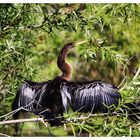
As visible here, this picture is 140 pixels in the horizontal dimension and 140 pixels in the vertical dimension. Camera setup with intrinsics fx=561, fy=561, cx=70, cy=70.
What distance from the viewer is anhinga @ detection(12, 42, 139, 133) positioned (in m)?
1.83

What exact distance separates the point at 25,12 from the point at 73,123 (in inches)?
20.0

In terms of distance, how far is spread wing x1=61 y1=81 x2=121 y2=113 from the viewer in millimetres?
1818

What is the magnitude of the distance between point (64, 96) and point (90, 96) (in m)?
0.09

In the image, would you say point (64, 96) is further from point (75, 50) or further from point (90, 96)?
point (75, 50)

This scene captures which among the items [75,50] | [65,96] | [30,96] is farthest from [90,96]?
[75,50]

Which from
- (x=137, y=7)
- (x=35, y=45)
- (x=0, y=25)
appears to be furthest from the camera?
(x=35, y=45)

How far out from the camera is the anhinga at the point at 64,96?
5.99ft

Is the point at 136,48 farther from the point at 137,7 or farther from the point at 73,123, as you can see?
the point at 73,123

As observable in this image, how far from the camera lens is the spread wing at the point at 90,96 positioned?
1.82m

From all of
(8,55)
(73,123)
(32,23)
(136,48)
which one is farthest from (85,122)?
(136,48)

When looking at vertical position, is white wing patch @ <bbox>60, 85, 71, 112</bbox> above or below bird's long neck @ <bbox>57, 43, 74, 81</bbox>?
below

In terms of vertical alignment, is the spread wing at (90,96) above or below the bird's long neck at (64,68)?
below

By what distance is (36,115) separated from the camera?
188 centimetres

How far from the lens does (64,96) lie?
6.06 feet
